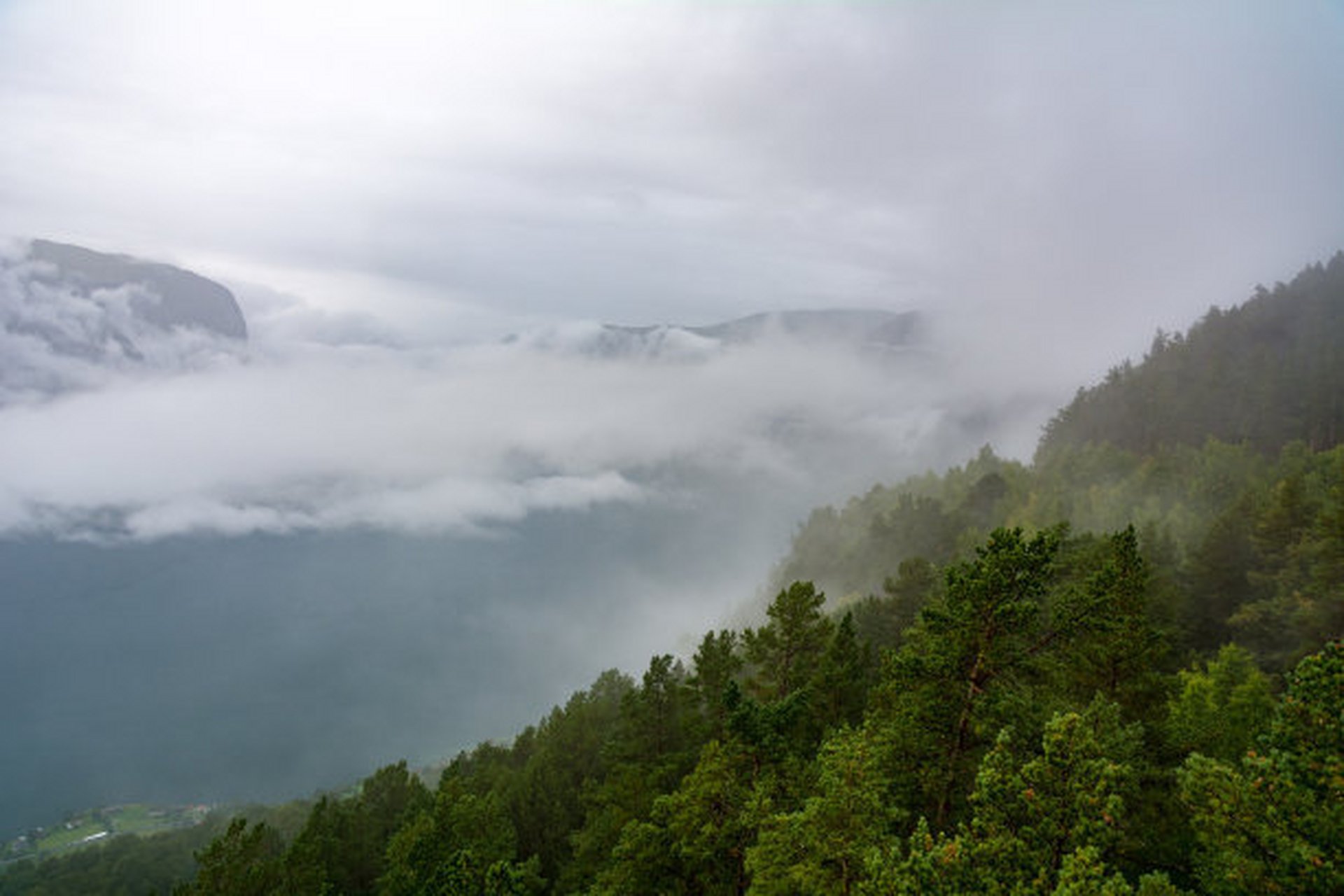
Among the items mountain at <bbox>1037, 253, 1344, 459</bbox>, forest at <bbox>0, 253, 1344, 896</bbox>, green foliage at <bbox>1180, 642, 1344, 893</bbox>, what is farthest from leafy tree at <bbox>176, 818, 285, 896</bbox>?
mountain at <bbox>1037, 253, 1344, 459</bbox>

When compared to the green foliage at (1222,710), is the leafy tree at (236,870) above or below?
below

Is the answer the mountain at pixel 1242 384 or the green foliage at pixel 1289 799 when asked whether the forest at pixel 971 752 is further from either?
the mountain at pixel 1242 384

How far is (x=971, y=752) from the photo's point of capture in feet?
66.2

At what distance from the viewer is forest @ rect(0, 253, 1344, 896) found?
1391 centimetres

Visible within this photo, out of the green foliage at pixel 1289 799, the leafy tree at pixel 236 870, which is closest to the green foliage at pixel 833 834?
the green foliage at pixel 1289 799

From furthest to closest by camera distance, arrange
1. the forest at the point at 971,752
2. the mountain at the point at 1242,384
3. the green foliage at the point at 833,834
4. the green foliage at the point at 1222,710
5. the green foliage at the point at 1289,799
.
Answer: the mountain at the point at 1242,384 → the green foliage at the point at 1222,710 → the green foliage at the point at 833,834 → the forest at the point at 971,752 → the green foliage at the point at 1289,799

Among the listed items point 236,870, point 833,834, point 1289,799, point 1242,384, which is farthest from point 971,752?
point 1242,384

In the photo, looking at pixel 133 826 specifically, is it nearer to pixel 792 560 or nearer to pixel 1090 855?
pixel 792 560

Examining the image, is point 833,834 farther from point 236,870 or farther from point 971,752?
point 236,870

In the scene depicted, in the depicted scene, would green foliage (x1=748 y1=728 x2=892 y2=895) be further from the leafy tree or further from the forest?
the leafy tree

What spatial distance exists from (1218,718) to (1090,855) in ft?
64.8

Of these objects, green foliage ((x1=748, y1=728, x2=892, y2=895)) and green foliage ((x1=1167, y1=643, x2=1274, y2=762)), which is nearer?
green foliage ((x1=748, y1=728, x2=892, y2=895))

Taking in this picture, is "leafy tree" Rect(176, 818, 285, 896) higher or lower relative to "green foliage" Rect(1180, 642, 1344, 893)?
lower

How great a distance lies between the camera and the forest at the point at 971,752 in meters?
13.9
